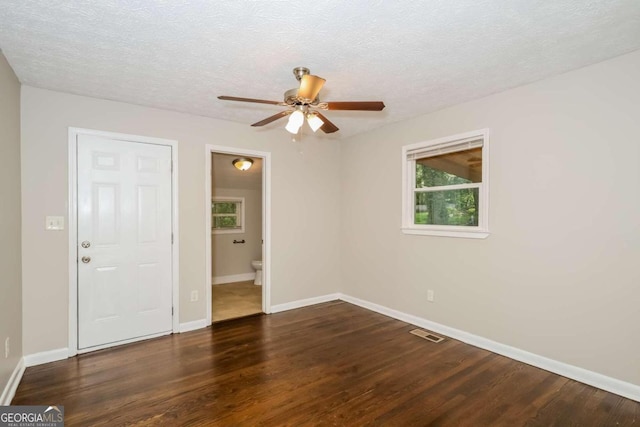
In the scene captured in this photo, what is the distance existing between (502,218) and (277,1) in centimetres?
263

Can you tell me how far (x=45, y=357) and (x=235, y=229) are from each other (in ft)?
11.9

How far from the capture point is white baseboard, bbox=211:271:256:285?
588 centimetres

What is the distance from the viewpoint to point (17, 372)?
8.13 ft

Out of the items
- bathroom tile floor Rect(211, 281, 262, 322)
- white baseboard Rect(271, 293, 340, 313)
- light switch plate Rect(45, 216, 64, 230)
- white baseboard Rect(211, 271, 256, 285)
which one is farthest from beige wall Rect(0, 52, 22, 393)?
white baseboard Rect(211, 271, 256, 285)

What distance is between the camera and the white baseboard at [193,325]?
3.53m

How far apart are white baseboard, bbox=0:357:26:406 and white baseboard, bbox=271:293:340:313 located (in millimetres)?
2423

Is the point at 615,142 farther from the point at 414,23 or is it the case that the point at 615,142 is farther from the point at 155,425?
the point at 155,425

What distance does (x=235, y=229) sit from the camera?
6211mm

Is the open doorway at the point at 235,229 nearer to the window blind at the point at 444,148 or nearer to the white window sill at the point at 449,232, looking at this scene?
the window blind at the point at 444,148

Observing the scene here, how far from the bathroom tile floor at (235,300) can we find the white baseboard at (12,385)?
5.62 ft

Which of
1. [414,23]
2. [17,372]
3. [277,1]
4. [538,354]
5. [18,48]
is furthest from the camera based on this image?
[538,354]

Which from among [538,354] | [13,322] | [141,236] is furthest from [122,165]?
[538,354]

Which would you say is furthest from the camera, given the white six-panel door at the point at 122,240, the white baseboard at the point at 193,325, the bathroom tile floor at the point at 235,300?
the bathroom tile floor at the point at 235,300

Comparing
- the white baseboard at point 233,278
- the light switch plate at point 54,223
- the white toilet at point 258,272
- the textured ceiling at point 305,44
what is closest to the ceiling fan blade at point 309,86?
the textured ceiling at point 305,44
